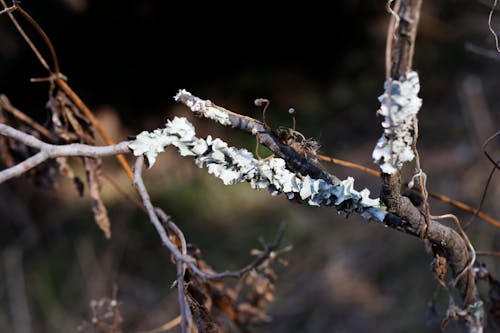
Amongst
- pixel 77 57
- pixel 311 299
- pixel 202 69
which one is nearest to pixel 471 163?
pixel 311 299

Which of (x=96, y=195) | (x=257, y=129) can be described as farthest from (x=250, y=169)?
(x=96, y=195)

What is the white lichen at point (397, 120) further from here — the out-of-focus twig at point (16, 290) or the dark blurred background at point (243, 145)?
the out-of-focus twig at point (16, 290)

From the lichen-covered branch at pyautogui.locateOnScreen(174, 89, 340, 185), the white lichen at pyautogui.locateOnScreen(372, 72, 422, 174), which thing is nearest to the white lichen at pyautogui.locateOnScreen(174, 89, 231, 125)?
the lichen-covered branch at pyautogui.locateOnScreen(174, 89, 340, 185)

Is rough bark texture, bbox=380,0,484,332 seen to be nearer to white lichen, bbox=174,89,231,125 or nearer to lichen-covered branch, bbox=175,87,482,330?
lichen-covered branch, bbox=175,87,482,330

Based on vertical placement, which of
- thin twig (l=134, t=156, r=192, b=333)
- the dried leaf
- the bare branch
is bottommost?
thin twig (l=134, t=156, r=192, b=333)

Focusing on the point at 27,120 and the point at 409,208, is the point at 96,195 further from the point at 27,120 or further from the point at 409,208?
the point at 409,208

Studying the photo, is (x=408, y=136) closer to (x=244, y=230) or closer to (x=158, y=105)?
(x=244, y=230)
